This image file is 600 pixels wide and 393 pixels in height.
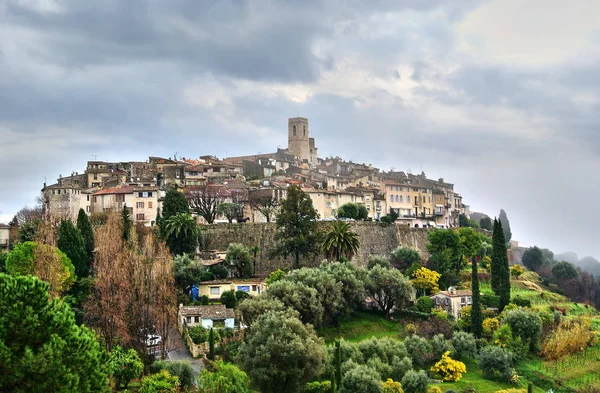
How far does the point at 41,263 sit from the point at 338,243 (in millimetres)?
A: 23456

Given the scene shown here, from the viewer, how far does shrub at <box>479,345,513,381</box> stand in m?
41.2

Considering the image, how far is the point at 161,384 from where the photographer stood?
30828 millimetres

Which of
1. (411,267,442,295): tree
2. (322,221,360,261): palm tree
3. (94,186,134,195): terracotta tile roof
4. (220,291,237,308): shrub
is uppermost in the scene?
(94,186,134,195): terracotta tile roof

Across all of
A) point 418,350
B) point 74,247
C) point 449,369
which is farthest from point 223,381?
point 74,247

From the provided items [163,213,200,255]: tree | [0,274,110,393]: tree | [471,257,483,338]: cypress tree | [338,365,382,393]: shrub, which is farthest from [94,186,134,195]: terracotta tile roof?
[0,274,110,393]: tree

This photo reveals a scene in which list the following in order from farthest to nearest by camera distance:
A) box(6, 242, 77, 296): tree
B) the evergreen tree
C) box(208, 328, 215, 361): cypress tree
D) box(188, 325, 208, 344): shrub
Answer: the evergreen tree, box(6, 242, 77, 296): tree, box(188, 325, 208, 344): shrub, box(208, 328, 215, 361): cypress tree

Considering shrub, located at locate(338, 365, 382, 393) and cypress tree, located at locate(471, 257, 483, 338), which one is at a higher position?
cypress tree, located at locate(471, 257, 483, 338)

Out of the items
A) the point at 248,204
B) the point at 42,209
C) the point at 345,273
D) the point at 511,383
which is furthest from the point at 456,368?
the point at 42,209

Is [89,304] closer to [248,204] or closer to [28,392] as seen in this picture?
[28,392]

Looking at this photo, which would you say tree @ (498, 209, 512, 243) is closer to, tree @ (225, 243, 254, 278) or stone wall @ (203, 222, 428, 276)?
stone wall @ (203, 222, 428, 276)

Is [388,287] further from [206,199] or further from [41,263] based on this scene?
[206,199]

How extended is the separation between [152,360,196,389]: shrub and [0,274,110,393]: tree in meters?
12.2

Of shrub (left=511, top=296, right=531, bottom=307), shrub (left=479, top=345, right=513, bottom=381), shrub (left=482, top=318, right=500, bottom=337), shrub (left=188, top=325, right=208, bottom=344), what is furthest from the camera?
shrub (left=511, top=296, right=531, bottom=307)

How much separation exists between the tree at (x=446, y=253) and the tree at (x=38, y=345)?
145ft
